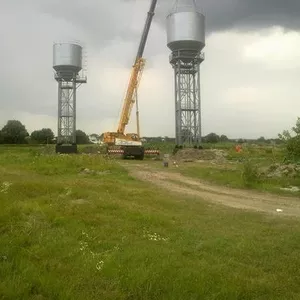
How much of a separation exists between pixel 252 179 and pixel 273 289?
13075 millimetres

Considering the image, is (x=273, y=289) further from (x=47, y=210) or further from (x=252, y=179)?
(x=252, y=179)

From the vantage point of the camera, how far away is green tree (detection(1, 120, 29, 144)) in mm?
69750

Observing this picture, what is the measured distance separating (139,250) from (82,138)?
242 ft

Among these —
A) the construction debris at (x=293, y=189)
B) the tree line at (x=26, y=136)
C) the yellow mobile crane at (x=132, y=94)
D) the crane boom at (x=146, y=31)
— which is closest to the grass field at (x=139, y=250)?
the construction debris at (x=293, y=189)

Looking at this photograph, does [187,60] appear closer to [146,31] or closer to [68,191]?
[146,31]

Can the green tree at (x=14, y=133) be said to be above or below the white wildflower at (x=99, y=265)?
above

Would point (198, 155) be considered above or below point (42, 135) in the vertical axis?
below

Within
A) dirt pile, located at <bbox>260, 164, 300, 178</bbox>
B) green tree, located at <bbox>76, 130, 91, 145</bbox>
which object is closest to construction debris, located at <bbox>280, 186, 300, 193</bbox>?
dirt pile, located at <bbox>260, 164, 300, 178</bbox>

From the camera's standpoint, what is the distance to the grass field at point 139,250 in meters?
6.03

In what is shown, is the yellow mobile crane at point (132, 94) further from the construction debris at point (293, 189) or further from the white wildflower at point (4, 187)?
the white wildflower at point (4, 187)

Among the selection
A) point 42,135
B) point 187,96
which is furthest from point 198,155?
point 42,135

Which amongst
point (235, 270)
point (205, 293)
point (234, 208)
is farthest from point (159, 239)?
point (234, 208)

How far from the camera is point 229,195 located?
1622cm

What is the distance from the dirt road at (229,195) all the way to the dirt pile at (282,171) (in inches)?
148
